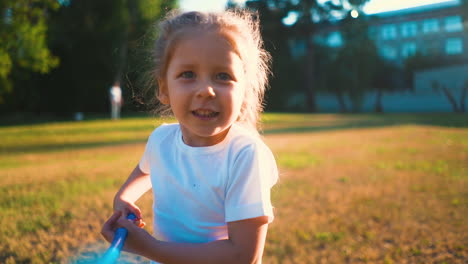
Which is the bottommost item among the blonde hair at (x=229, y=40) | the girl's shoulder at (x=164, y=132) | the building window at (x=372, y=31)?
the girl's shoulder at (x=164, y=132)

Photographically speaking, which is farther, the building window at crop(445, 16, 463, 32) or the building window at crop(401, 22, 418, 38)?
the building window at crop(401, 22, 418, 38)

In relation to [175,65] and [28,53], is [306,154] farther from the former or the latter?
[28,53]

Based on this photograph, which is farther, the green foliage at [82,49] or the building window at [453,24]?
the green foliage at [82,49]

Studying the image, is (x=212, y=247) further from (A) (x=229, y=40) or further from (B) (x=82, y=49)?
(B) (x=82, y=49)

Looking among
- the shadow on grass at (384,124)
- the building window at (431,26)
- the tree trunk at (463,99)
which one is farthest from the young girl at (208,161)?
the shadow on grass at (384,124)

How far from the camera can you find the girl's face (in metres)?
1.24

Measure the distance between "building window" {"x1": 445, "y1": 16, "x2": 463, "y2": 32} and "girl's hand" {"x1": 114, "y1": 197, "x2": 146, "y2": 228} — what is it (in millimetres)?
3390

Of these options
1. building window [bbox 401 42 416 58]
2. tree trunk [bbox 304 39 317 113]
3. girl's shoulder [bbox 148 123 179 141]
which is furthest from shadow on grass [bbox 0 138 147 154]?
tree trunk [bbox 304 39 317 113]

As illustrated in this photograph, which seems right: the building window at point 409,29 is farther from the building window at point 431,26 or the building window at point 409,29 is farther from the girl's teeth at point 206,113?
the girl's teeth at point 206,113

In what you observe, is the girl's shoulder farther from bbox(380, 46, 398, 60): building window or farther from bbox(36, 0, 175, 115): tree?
bbox(36, 0, 175, 115): tree

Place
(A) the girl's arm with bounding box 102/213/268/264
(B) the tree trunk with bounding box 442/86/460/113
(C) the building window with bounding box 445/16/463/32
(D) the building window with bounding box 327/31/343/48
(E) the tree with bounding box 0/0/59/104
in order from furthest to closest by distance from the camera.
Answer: (E) the tree with bounding box 0/0/59/104
(B) the tree trunk with bounding box 442/86/460/113
(D) the building window with bounding box 327/31/343/48
(C) the building window with bounding box 445/16/463/32
(A) the girl's arm with bounding box 102/213/268/264

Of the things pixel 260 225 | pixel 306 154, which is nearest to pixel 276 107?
pixel 306 154

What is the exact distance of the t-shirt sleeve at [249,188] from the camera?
1.18 metres

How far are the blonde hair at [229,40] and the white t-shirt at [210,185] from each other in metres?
0.16
